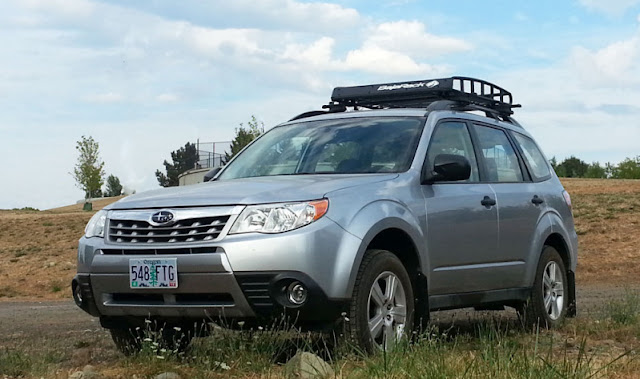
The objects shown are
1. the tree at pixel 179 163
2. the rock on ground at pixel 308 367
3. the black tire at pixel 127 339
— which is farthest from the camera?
the tree at pixel 179 163

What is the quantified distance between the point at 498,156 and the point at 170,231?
11.5 ft

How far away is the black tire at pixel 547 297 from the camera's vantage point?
28.5 feet

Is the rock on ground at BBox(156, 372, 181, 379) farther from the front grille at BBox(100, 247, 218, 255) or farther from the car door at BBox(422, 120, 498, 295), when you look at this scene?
the car door at BBox(422, 120, 498, 295)

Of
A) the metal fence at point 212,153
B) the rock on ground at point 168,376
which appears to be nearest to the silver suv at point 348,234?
the rock on ground at point 168,376

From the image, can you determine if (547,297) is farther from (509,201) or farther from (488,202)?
(488,202)

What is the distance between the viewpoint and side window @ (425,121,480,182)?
7.68m

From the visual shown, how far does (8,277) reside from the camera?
22.5 metres

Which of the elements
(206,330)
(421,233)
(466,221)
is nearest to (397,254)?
(421,233)

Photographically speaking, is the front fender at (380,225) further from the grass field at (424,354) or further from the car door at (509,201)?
the car door at (509,201)

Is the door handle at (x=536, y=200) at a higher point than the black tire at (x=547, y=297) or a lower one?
higher

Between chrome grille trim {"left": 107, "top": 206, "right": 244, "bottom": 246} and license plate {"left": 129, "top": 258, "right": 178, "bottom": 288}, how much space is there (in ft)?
0.40

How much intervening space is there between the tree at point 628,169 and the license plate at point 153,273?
119 meters

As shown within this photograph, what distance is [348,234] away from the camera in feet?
→ 20.5

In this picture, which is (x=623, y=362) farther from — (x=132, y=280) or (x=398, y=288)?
(x=132, y=280)
